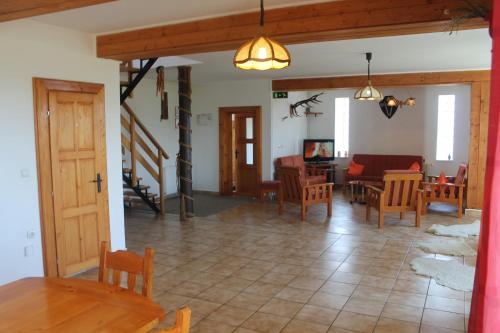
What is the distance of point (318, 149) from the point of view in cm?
1076

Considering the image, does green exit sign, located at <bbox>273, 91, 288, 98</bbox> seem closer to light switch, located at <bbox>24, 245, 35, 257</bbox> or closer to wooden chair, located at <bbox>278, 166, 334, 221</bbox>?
wooden chair, located at <bbox>278, 166, 334, 221</bbox>

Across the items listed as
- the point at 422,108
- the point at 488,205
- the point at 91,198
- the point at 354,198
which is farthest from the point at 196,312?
the point at 422,108

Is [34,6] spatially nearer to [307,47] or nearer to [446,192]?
[307,47]

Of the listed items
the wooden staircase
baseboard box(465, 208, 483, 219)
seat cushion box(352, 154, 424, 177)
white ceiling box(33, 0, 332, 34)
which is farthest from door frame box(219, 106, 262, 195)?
white ceiling box(33, 0, 332, 34)

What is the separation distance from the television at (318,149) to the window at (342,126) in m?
0.37

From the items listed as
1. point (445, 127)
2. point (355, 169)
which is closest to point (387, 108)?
point (445, 127)

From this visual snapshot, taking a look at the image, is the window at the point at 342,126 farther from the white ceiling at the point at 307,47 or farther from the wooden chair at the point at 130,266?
the wooden chair at the point at 130,266

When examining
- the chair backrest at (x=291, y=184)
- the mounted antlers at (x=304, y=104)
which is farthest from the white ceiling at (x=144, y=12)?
the mounted antlers at (x=304, y=104)

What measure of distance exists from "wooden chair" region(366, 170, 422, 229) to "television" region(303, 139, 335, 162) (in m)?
4.26

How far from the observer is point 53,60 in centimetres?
422

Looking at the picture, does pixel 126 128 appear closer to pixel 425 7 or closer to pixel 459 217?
pixel 425 7

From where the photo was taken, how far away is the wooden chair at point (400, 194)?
639 cm

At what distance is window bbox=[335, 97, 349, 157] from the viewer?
10922 millimetres

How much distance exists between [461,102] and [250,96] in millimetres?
4833
